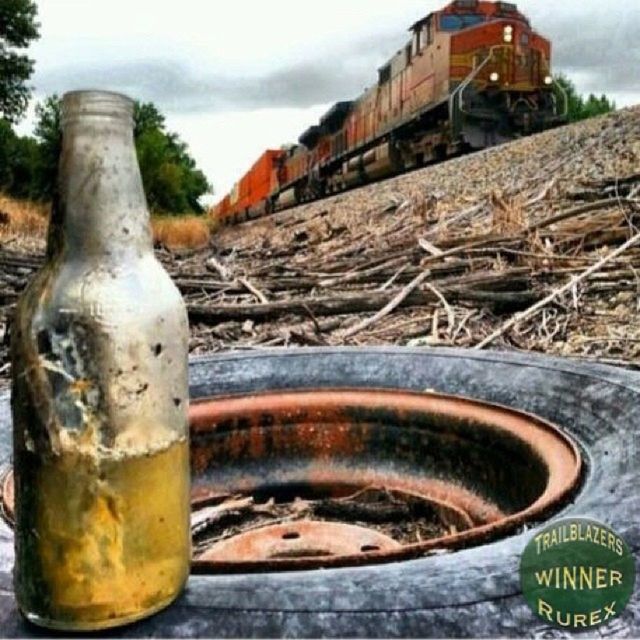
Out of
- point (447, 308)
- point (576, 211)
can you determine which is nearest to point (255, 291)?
point (447, 308)

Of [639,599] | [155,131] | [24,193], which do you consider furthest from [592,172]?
[155,131]

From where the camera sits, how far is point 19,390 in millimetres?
889

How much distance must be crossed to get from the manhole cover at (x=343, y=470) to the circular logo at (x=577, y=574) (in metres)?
0.62

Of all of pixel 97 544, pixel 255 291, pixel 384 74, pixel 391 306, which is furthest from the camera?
pixel 384 74

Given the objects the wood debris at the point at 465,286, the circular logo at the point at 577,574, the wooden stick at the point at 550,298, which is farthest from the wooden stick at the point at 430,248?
the circular logo at the point at 577,574

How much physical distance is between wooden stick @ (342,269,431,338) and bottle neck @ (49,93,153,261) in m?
2.80

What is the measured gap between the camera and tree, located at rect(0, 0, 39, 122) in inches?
980

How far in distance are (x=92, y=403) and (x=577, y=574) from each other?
2.01 feet

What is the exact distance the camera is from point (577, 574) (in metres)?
0.97

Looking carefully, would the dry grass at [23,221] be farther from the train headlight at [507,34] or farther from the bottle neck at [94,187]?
the bottle neck at [94,187]

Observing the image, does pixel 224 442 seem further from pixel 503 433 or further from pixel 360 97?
pixel 360 97

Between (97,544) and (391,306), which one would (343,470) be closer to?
(97,544)

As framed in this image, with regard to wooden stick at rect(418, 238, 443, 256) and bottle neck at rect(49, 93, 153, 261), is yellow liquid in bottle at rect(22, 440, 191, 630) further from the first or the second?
wooden stick at rect(418, 238, 443, 256)

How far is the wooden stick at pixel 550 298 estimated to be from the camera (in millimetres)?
3324
